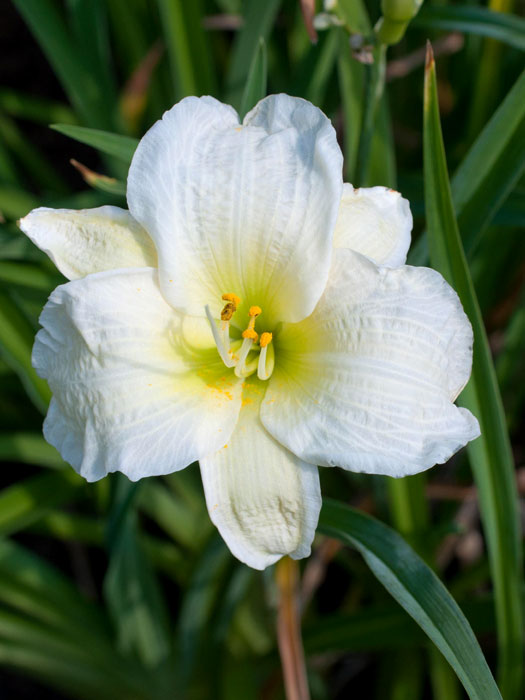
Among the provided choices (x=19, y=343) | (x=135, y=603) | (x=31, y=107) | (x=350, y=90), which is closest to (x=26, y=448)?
(x=19, y=343)

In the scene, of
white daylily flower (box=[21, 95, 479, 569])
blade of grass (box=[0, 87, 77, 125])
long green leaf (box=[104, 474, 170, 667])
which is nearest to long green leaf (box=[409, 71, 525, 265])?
white daylily flower (box=[21, 95, 479, 569])

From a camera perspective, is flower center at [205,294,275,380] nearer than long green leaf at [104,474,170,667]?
Yes

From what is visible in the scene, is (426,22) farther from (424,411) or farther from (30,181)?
(30,181)

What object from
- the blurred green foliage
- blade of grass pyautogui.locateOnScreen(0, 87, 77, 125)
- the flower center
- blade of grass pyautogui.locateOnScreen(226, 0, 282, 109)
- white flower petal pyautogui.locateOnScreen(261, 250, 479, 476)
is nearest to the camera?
white flower petal pyautogui.locateOnScreen(261, 250, 479, 476)

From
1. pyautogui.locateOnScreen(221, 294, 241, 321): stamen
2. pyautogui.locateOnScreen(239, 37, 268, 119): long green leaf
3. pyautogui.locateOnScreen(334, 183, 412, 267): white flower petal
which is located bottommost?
pyautogui.locateOnScreen(221, 294, 241, 321): stamen

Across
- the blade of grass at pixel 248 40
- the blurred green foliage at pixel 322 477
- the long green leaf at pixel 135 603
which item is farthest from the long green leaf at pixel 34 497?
the blade of grass at pixel 248 40

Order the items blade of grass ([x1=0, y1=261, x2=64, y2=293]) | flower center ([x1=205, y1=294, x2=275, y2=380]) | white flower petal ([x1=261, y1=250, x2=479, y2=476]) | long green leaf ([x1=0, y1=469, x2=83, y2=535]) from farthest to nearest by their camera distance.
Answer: long green leaf ([x1=0, y1=469, x2=83, y2=535])
blade of grass ([x1=0, y1=261, x2=64, y2=293])
flower center ([x1=205, y1=294, x2=275, y2=380])
white flower petal ([x1=261, y1=250, x2=479, y2=476])

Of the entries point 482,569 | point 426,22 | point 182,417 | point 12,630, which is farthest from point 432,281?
point 12,630

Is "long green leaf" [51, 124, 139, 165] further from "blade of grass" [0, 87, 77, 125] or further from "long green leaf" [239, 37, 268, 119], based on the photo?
"blade of grass" [0, 87, 77, 125]
